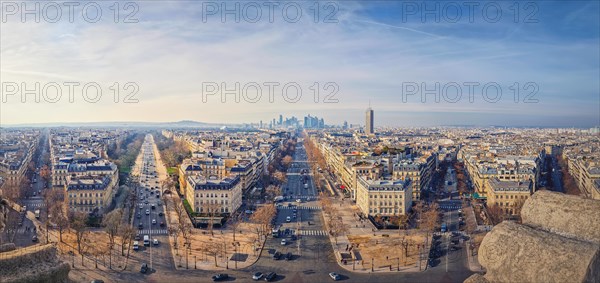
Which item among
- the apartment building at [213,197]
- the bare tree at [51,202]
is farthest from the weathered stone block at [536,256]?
the apartment building at [213,197]

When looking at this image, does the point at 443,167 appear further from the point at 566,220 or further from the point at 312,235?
the point at 566,220

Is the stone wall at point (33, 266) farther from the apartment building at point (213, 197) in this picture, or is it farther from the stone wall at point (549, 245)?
the apartment building at point (213, 197)

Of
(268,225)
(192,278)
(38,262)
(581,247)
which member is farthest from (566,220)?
(268,225)

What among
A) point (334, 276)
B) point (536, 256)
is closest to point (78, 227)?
point (334, 276)

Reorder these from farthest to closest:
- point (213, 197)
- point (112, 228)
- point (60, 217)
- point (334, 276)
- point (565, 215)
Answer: point (213, 197) < point (60, 217) < point (112, 228) < point (334, 276) < point (565, 215)

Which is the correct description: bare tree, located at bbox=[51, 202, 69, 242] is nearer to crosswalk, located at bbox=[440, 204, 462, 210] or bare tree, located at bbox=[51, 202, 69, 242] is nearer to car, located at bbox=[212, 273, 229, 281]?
car, located at bbox=[212, 273, 229, 281]

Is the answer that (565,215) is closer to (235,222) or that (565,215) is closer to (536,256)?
(536,256)

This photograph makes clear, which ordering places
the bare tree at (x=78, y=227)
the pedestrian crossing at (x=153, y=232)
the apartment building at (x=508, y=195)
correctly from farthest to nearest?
1. the apartment building at (x=508, y=195)
2. the pedestrian crossing at (x=153, y=232)
3. the bare tree at (x=78, y=227)
